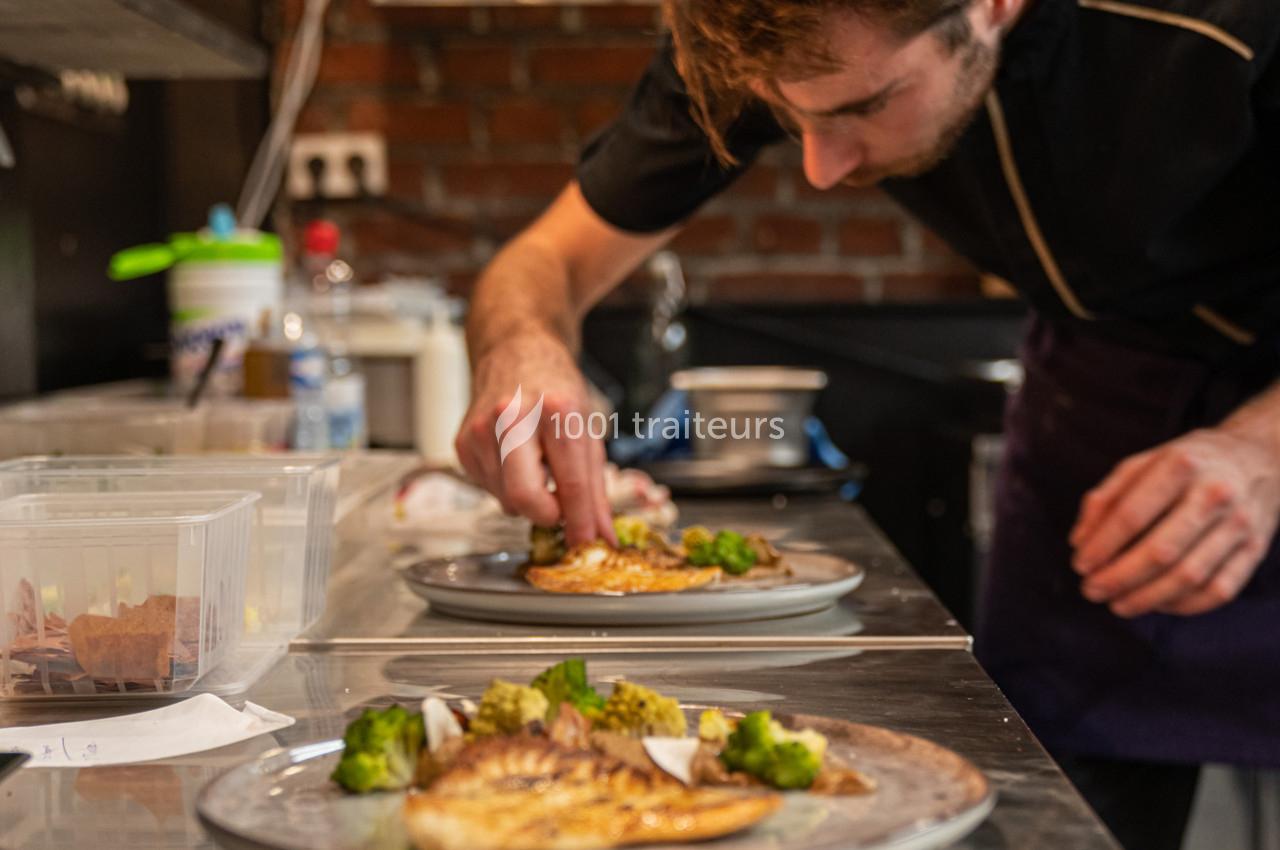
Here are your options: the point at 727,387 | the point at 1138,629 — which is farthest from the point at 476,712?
the point at 727,387

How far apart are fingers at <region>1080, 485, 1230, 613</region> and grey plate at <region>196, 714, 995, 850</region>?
0.47 meters

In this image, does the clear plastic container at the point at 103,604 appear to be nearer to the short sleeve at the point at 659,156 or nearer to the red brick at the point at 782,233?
the short sleeve at the point at 659,156

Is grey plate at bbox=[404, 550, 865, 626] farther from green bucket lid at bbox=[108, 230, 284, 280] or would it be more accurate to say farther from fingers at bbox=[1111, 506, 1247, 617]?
green bucket lid at bbox=[108, 230, 284, 280]

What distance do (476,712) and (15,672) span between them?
0.31 meters

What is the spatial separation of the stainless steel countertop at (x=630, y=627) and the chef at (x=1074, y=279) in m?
0.12

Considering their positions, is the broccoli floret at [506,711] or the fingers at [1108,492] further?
the fingers at [1108,492]

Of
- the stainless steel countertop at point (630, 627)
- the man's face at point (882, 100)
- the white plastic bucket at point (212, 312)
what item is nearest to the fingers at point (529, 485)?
the stainless steel countertop at point (630, 627)

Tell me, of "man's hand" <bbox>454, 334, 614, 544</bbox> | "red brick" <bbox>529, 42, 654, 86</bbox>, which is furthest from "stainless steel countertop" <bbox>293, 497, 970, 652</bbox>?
"red brick" <bbox>529, 42, 654, 86</bbox>

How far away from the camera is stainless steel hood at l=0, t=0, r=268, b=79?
1288mm

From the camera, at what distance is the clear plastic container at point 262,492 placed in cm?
100

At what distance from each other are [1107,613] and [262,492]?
91 centimetres

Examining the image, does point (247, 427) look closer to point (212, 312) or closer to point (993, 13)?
point (212, 312)

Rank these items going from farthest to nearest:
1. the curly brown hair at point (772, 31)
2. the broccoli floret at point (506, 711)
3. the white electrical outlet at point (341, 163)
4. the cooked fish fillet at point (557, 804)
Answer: the white electrical outlet at point (341, 163)
the curly brown hair at point (772, 31)
the broccoli floret at point (506, 711)
the cooked fish fillet at point (557, 804)

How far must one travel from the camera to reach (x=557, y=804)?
0.59m
